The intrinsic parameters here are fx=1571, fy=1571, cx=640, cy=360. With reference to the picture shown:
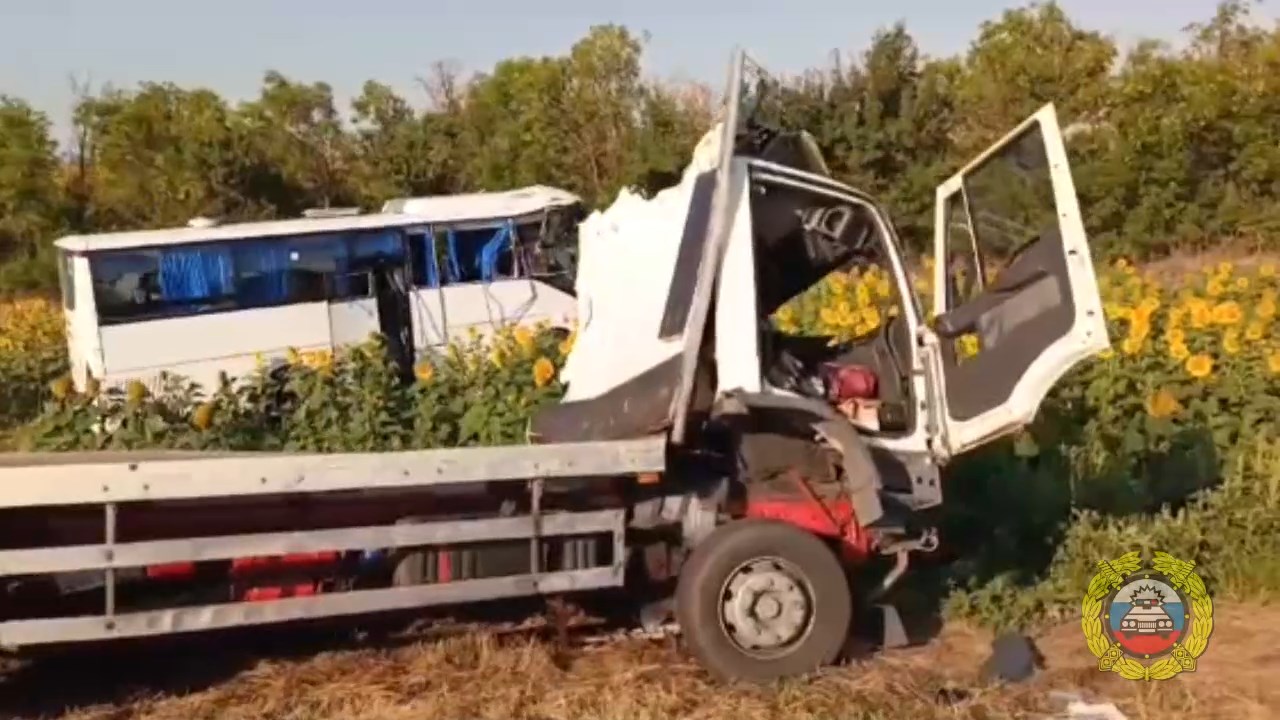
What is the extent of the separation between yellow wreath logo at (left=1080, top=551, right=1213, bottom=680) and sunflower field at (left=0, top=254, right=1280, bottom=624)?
1.30 ft

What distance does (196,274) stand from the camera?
1978 cm

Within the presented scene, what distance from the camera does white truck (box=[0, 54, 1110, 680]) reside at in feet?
20.5

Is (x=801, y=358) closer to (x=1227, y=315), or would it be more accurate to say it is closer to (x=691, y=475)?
(x=691, y=475)

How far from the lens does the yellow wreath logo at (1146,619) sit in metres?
6.75

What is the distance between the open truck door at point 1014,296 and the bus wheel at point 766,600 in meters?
0.87

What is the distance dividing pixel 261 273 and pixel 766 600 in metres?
14.5

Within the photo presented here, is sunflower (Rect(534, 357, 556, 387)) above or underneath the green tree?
underneath

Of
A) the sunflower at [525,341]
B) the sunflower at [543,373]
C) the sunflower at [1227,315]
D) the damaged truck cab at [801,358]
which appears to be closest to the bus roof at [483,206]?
the sunflower at [525,341]

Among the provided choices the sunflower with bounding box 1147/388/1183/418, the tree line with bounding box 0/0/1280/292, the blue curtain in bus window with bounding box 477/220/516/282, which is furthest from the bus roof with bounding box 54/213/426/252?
the sunflower with bounding box 1147/388/1183/418

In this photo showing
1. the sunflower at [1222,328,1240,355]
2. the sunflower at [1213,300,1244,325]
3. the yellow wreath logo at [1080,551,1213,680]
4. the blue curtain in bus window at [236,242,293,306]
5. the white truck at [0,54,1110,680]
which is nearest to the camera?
the white truck at [0,54,1110,680]

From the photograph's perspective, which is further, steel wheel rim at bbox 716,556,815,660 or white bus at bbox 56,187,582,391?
white bus at bbox 56,187,582,391

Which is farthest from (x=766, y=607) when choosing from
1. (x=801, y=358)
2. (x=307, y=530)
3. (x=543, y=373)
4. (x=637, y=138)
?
(x=637, y=138)

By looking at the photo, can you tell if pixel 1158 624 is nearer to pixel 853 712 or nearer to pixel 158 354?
pixel 853 712

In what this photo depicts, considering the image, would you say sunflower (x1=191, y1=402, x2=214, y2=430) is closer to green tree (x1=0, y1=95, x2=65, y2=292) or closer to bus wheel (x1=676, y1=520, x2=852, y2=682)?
bus wheel (x1=676, y1=520, x2=852, y2=682)
